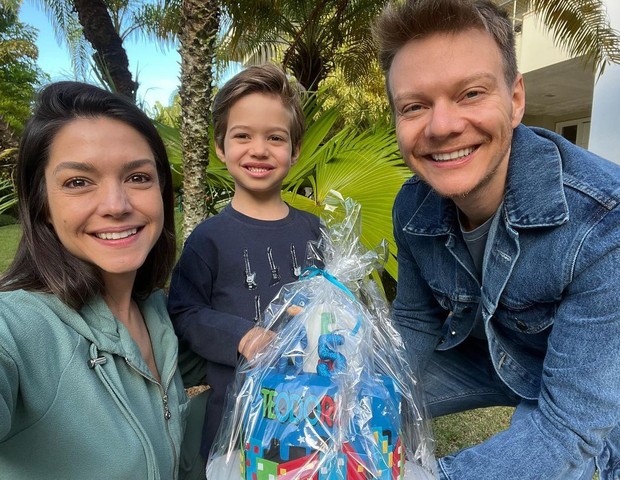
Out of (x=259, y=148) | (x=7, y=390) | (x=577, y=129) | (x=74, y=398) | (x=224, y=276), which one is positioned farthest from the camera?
(x=577, y=129)

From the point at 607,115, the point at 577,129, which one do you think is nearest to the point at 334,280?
the point at 607,115

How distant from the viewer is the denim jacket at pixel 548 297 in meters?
1.43

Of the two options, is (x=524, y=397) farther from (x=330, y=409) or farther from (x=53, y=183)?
(x=53, y=183)

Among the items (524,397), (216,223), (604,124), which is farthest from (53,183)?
(604,124)

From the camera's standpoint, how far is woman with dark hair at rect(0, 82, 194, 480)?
1.21 meters

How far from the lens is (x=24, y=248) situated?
1443 mm

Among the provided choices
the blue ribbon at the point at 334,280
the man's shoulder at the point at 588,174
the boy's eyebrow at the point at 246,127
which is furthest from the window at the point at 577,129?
the blue ribbon at the point at 334,280

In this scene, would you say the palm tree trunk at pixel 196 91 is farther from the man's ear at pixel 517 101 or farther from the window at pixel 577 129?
the window at pixel 577 129

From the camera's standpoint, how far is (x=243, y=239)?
2.03 meters

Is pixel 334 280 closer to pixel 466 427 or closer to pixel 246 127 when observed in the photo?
pixel 246 127

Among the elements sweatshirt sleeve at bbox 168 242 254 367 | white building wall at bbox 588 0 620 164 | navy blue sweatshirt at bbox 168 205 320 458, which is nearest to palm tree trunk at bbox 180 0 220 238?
navy blue sweatshirt at bbox 168 205 320 458

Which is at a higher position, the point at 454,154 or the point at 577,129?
the point at 577,129

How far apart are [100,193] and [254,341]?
0.68m

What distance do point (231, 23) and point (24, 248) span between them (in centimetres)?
740
